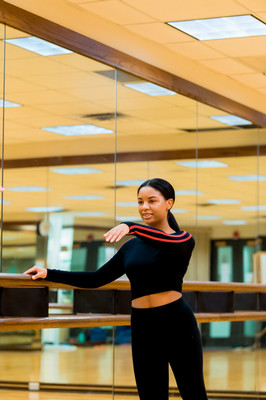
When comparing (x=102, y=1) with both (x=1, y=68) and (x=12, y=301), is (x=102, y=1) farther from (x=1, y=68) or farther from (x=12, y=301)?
(x=12, y=301)

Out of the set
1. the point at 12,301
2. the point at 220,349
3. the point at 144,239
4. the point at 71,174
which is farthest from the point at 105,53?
the point at 220,349

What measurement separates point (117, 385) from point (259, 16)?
3180 millimetres

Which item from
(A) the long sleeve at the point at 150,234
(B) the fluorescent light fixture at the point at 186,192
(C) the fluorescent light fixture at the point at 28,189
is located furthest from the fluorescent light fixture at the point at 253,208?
(A) the long sleeve at the point at 150,234

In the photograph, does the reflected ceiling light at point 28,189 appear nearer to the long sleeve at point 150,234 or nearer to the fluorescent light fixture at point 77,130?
the fluorescent light fixture at point 77,130

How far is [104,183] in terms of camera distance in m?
6.39

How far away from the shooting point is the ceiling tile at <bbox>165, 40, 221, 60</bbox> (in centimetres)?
674

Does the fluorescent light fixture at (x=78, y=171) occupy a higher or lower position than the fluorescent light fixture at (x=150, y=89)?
lower

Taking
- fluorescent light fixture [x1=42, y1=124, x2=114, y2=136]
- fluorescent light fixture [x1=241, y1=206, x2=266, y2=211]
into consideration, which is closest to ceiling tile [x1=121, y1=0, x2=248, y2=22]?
fluorescent light fixture [x1=42, y1=124, x2=114, y2=136]

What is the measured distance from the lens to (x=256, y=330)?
863 centimetres

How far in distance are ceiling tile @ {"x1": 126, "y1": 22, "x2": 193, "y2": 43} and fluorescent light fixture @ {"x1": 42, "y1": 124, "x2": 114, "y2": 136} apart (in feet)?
2.61

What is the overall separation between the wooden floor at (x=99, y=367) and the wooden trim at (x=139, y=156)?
1.50 m

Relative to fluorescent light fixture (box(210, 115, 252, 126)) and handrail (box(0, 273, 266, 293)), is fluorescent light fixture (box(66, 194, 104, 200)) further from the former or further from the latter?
fluorescent light fixture (box(210, 115, 252, 126))

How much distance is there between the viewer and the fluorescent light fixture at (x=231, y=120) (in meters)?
7.95

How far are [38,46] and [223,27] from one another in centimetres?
157
